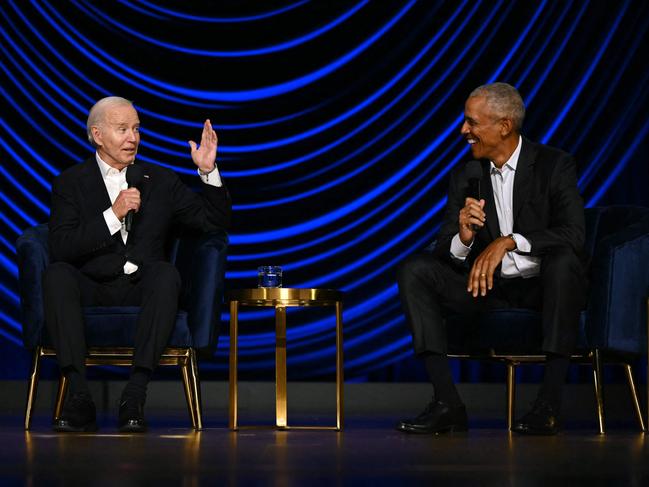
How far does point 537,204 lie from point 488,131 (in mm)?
271

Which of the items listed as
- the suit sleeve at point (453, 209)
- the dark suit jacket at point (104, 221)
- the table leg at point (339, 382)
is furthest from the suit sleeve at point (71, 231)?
the suit sleeve at point (453, 209)

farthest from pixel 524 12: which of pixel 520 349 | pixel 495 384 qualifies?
pixel 520 349

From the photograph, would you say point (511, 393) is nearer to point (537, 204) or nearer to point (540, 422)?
point (540, 422)

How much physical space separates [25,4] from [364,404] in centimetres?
220

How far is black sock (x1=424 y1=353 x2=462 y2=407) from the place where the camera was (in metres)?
3.32

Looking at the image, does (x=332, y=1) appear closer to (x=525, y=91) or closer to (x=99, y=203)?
(x=525, y=91)

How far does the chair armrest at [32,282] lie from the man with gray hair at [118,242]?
52 millimetres

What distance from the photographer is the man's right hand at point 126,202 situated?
349 centimetres

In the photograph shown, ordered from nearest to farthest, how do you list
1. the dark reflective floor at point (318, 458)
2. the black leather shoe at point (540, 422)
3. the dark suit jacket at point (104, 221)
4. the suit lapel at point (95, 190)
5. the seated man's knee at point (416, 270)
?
the dark reflective floor at point (318, 458) → the black leather shoe at point (540, 422) → the seated man's knee at point (416, 270) → the dark suit jacket at point (104, 221) → the suit lapel at point (95, 190)

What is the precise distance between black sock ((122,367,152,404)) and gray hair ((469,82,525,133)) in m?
1.31

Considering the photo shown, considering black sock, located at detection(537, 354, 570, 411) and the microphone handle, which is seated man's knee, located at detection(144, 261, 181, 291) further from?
black sock, located at detection(537, 354, 570, 411)

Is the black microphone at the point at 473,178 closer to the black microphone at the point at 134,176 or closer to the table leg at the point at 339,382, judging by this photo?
the table leg at the point at 339,382

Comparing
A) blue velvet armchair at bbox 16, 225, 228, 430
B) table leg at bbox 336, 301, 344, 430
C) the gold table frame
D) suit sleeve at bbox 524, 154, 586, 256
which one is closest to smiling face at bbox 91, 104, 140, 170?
blue velvet armchair at bbox 16, 225, 228, 430

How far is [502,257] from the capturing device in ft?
11.0
